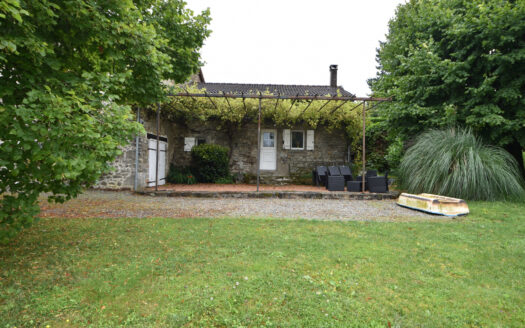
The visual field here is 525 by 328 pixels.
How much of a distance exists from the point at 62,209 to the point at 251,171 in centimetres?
674

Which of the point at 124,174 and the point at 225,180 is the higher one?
the point at 124,174

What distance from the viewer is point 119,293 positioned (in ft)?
7.09

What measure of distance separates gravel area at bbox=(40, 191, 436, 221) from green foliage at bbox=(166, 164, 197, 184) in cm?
277

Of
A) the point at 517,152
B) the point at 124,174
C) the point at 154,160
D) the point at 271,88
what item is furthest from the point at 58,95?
the point at 271,88

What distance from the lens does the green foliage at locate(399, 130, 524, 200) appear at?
611cm

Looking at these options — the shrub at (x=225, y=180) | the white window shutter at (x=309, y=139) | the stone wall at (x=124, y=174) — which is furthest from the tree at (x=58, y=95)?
the white window shutter at (x=309, y=139)

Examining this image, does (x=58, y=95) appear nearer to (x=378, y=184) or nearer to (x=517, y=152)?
(x=378, y=184)

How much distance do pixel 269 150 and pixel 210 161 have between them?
265 centimetres

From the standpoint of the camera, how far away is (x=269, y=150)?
10984mm

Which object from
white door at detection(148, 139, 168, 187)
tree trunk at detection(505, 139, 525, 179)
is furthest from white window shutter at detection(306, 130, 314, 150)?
tree trunk at detection(505, 139, 525, 179)

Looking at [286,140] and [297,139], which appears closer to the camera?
[286,140]

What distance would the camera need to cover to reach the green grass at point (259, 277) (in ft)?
6.19

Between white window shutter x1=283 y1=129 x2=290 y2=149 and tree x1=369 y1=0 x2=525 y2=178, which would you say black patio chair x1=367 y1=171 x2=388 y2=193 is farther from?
white window shutter x1=283 y1=129 x2=290 y2=149

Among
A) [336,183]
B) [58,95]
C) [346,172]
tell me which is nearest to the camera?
[58,95]
